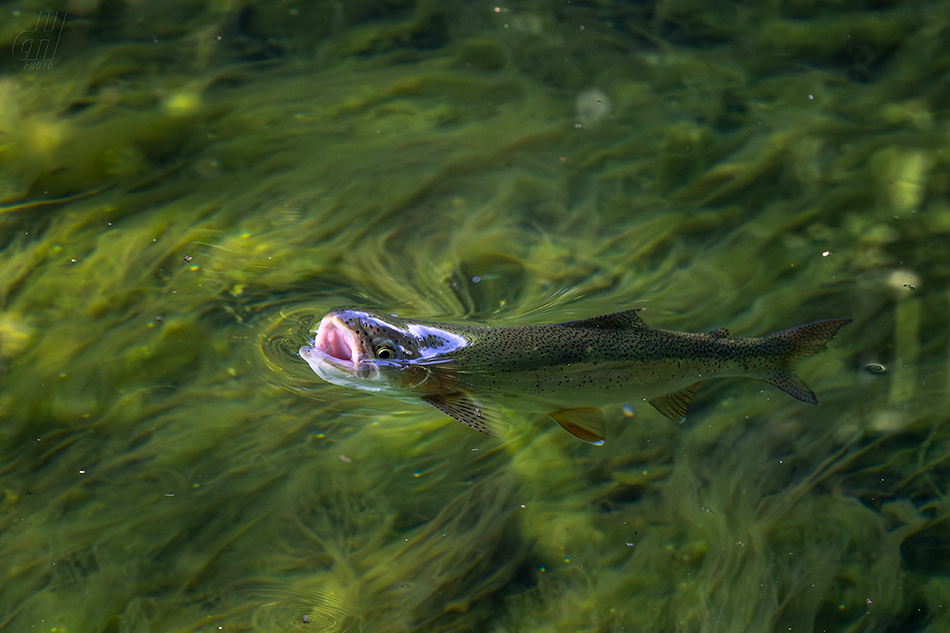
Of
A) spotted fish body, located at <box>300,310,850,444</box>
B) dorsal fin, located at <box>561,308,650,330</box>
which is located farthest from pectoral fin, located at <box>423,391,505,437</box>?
dorsal fin, located at <box>561,308,650,330</box>

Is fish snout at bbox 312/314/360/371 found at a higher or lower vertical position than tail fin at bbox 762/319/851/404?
higher

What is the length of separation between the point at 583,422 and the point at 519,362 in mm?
505

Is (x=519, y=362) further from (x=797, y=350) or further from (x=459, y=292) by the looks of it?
(x=797, y=350)

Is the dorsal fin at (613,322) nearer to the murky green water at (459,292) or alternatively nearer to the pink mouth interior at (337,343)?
the murky green water at (459,292)

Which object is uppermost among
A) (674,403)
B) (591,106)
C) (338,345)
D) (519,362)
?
(591,106)

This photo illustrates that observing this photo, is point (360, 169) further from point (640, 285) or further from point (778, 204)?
point (778, 204)

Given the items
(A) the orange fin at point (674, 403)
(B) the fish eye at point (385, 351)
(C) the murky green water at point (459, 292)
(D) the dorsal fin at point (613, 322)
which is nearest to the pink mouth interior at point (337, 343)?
(B) the fish eye at point (385, 351)

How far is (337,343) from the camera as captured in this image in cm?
316

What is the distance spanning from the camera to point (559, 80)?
16.9 ft

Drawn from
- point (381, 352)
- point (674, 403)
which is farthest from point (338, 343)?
point (674, 403)

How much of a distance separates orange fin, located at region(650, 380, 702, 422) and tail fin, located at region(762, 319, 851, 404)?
1.48 feet

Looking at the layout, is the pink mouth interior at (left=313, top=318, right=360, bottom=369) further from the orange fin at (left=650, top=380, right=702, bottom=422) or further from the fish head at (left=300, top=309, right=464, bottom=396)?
the orange fin at (left=650, top=380, right=702, bottom=422)

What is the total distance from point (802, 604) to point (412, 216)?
3835 mm

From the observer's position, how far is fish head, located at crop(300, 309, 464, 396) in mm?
3094
